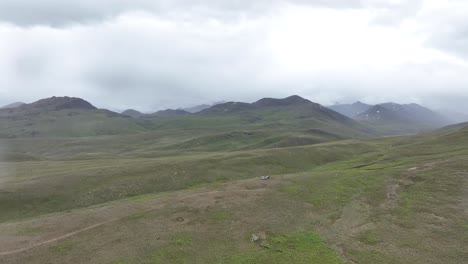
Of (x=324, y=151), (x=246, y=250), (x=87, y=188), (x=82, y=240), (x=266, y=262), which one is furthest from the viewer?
(x=324, y=151)

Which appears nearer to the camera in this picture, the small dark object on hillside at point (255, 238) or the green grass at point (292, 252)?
the green grass at point (292, 252)

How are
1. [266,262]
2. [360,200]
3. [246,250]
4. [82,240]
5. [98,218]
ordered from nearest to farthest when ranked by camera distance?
[266,262], [246,250], [82,240], [98,218], [360,200]

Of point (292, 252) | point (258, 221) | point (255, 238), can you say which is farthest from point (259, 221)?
point (292, 252)

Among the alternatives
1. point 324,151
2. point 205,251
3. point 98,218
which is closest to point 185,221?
point 205,251

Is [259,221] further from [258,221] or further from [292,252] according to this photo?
[292,252]

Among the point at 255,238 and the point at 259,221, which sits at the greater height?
the point at 259,221

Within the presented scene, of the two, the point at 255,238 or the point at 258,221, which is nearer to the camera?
the point at 255,238

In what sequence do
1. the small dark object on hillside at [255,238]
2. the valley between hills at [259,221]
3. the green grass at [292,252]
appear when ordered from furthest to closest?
the small dark object on hillside at [255,238], the valley between hills at [259,221], the green grass at [292,252]

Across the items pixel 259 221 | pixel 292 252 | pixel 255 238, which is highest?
pixel 259 221

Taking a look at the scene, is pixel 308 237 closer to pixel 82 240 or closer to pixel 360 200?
pixel 360 200

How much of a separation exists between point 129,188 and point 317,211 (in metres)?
41.8

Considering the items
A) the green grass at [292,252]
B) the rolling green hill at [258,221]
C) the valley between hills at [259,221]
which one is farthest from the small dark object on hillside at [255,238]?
the green grass at [292,252]

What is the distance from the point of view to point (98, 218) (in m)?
49.8

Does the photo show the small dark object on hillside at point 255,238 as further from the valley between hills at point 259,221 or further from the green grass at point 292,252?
the green grass at point 292,252
